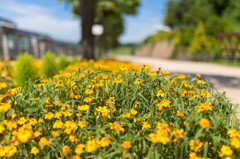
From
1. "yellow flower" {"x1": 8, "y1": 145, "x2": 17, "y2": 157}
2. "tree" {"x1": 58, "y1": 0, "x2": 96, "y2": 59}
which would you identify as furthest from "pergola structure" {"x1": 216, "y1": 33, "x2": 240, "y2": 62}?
"yellow flower" {"x1": 8, "y1": 145, "x2": 17, "y2": 157}

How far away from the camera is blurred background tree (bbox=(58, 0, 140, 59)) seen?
8180mm

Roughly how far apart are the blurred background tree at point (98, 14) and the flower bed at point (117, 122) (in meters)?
5.68

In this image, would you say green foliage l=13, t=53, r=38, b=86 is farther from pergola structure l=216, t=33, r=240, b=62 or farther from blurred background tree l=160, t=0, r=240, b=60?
blurred background tree l=160, t=0, r=240, b=60

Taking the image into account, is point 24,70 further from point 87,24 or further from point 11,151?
point 11,151

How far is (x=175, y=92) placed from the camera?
2.62 m

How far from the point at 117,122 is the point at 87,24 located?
6704 millimetres

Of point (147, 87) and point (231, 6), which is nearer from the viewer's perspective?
point (147, 87)

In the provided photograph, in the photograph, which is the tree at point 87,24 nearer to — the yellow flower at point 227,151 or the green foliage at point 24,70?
the green foliage at point 24,70

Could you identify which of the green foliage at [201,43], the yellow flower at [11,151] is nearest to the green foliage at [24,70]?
the yellow flower at [11,151]

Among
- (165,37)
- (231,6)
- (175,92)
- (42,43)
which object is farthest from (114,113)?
(231,6)

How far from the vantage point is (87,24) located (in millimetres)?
8234

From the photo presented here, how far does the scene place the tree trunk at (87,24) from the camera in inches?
319

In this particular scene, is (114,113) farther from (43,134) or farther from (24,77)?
(24,77)

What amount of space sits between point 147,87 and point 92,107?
0.76 meters
